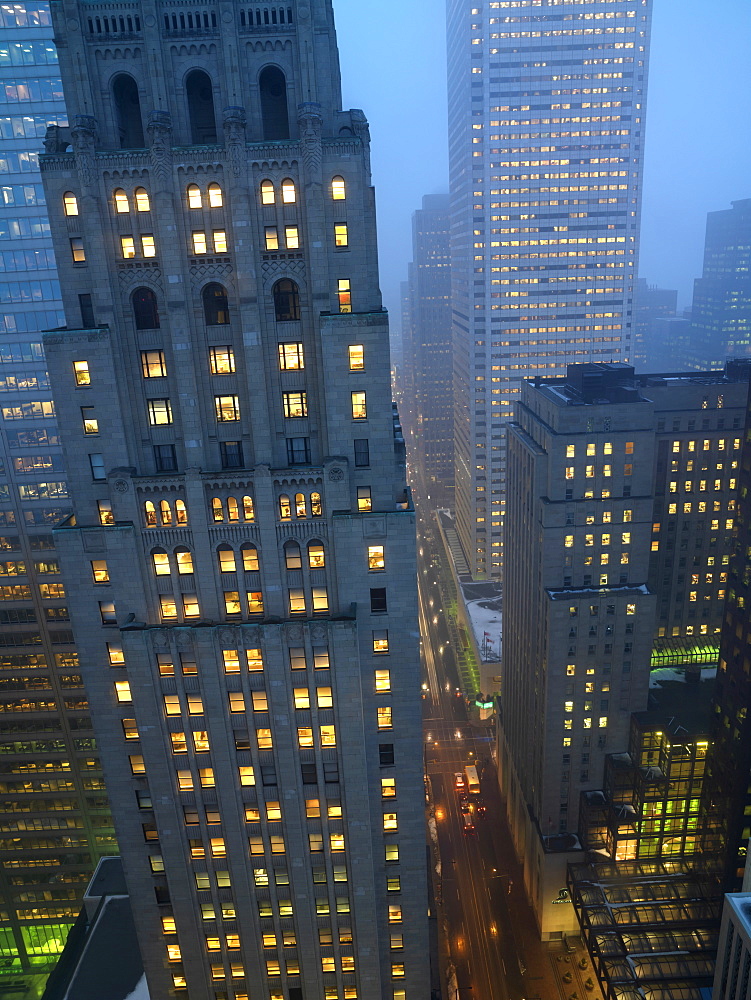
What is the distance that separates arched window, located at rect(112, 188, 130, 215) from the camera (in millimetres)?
56188

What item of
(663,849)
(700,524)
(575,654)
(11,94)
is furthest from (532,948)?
(11,94)

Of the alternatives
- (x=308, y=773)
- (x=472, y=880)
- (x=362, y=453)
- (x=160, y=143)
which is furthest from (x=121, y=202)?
(x=472, y=880)

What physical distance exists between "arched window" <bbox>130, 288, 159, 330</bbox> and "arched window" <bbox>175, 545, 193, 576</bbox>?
741 inches

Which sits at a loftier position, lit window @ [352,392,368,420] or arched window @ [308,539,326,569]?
lit window @ [352,392,368,420]

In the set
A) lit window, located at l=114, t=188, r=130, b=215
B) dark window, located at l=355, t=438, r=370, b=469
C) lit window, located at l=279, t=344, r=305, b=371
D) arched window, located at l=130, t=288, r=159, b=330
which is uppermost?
lit window, located at l=114, t=188, r=130, b=215

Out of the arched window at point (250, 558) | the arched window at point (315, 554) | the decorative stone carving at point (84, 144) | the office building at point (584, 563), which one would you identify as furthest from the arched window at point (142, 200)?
the office building at point (584, 563)

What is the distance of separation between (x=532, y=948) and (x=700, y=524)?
8680 centimetres

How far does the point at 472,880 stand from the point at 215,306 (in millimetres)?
124695

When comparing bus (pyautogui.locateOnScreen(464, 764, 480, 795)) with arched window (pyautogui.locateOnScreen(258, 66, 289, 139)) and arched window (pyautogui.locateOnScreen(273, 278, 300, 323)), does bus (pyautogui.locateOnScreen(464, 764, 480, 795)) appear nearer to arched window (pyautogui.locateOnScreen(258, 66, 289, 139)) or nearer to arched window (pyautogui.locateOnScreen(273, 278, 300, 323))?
arched window (pyautogui.locateOnScreen(273, 278, 300, 323))

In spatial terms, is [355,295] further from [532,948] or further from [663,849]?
[532,948]

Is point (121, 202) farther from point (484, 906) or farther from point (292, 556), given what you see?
point (484, 906)

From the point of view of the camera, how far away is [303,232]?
186ft

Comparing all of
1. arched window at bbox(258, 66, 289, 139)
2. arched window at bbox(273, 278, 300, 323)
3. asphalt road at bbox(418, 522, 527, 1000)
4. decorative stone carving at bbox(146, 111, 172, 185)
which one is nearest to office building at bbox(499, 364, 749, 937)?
asphalt road at bbox(418, 522, 527, 1000)

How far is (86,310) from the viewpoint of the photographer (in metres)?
58.3
